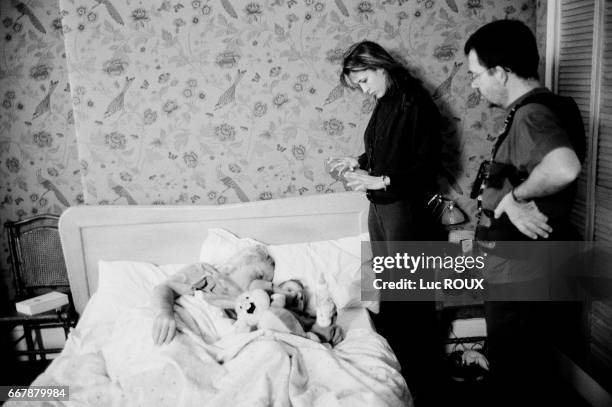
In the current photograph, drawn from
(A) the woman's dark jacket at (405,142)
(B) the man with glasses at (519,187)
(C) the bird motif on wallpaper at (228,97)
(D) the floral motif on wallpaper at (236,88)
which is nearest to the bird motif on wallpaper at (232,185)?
(D) the floral motif on wallpaper at (236,88)

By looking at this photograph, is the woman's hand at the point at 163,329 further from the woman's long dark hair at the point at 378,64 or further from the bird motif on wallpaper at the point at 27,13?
the bird motif on wallpaper at the point at 27,13

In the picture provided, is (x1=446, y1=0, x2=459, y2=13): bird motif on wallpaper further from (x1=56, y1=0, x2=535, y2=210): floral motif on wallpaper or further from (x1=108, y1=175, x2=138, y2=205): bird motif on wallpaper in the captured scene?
(x1=108, y1=175, x2=138, y2=205): bird motif on wallpaper

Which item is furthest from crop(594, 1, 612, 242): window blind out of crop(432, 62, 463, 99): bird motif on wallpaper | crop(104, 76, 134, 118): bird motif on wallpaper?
crop(104, 76, 134, 118): bird motif on wallpaper

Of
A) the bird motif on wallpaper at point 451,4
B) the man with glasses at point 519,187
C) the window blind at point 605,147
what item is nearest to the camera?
the man with glasses at point 519,187

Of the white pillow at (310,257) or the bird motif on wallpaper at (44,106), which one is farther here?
the bird motif on wallpaper at (44,106)

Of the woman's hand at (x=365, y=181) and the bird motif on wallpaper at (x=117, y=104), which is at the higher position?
the bird motif on wallpaper at (x=117, y=104)

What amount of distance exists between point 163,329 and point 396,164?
1141 mm

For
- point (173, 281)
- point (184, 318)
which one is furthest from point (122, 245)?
point (184, 318)

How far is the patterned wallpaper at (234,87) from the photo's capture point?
2305mm

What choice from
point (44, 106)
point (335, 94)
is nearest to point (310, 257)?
point (335, 94)

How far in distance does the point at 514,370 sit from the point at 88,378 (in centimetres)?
139

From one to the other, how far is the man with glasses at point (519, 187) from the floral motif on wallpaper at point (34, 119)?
214 cm

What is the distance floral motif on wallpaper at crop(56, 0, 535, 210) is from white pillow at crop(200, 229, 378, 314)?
0.26 metres

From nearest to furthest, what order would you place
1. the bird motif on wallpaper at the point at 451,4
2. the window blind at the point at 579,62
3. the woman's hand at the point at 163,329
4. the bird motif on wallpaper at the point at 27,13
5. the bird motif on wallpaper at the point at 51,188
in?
the woman's hand at the point at 163,329 < the window blind at the point at 579,62 < the bird motif on wallpaper at the point at 451,4 < the bird motif on wallpaper at the point at 27,13 < the bird motif on wallpaper at the point at 51,188
